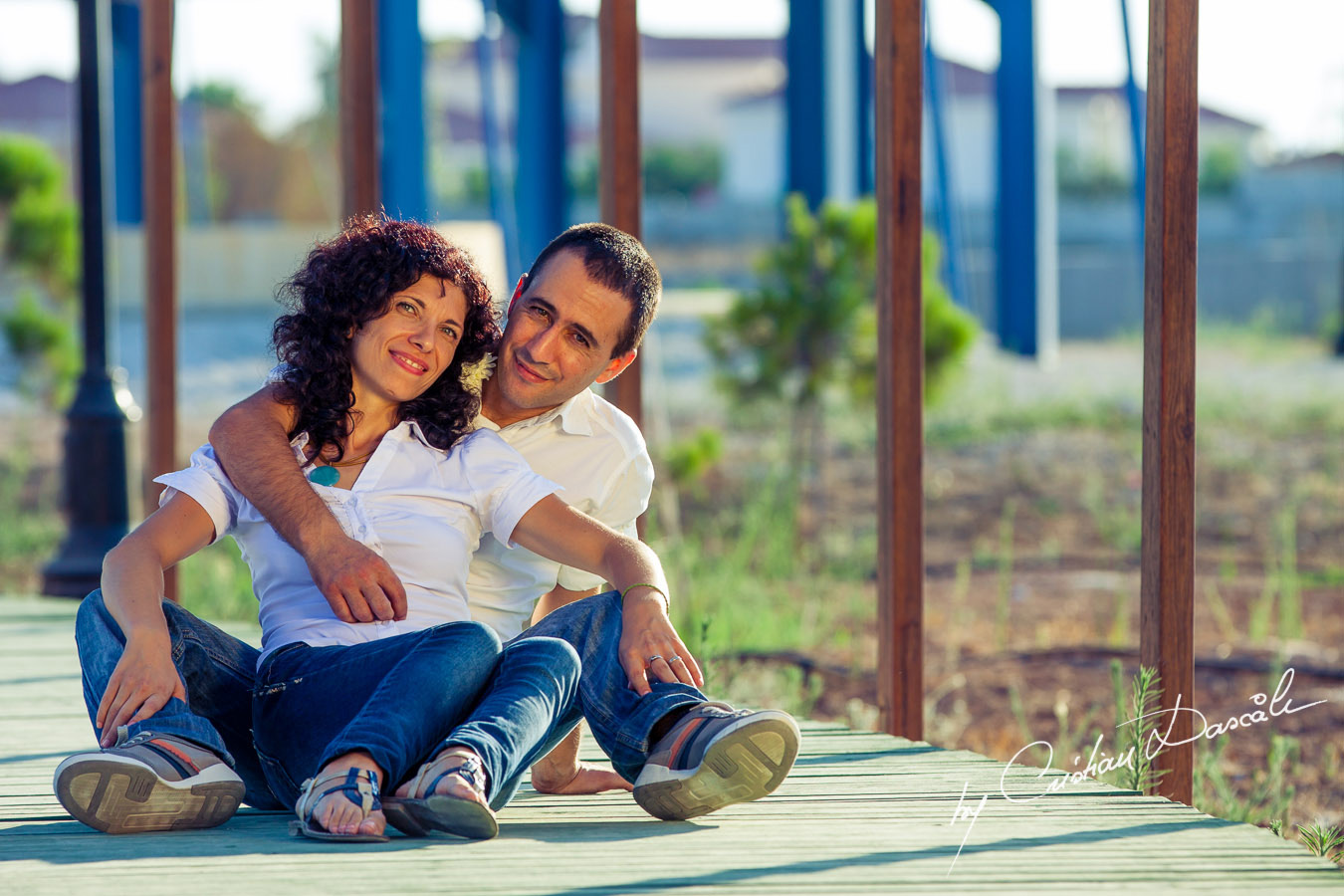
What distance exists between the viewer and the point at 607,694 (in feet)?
7.17

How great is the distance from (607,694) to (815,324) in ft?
16.3

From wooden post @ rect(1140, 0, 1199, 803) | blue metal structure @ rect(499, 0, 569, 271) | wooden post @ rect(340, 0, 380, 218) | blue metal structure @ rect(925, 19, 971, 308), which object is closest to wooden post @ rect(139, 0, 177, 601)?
wooden post @ rect(340, 0, 380, 218)

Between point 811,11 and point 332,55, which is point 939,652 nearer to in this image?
point 811,11

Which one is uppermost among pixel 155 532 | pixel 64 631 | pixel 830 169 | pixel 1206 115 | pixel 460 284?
pixel 1206 115

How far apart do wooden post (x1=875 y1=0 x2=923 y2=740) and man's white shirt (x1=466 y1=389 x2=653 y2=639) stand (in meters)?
0.58

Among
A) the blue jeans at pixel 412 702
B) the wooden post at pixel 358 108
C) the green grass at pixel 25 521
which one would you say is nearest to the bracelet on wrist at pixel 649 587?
the blue jeans at pixel 412 702

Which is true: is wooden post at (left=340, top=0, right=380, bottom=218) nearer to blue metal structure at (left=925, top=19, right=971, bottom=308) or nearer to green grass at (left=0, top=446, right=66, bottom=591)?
green grass at (left=0, top=446, right=66, bottom=591)

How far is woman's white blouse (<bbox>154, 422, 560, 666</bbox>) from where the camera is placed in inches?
89.4

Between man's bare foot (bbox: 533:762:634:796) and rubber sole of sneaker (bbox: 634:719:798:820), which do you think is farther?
man's bare foot (bbox: 533:762:634:796)

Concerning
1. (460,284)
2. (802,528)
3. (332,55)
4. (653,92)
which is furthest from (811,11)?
(653,92)

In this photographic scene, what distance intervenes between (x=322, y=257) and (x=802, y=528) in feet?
17.8

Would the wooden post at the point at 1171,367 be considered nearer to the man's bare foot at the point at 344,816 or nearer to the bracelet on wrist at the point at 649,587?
the bracelet on wrist at the point at 649,587

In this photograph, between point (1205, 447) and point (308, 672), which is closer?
point (308, 672)

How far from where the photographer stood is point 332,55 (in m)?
38.1
